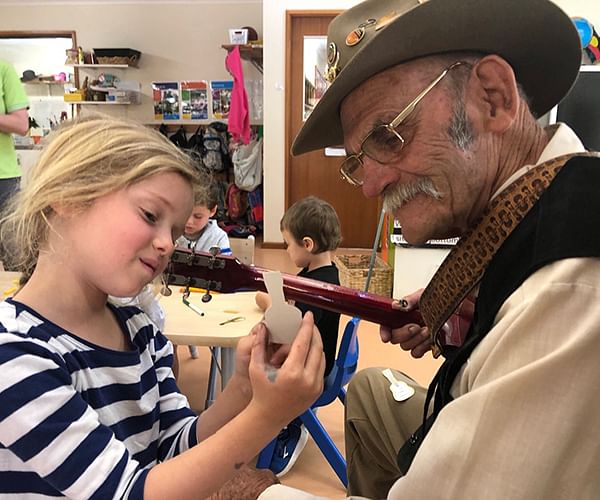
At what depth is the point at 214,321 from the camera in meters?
1.72

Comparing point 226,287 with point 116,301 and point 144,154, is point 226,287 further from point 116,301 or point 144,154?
point 144,154

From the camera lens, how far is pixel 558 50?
3.33 feet

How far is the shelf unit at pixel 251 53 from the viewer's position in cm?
551

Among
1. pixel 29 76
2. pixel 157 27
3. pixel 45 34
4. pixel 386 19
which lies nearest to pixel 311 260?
pixel 386 19

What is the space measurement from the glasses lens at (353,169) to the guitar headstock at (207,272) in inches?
18.9

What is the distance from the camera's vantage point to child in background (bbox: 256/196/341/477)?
2037 millimetres

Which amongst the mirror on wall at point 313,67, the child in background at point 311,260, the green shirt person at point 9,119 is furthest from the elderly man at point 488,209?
the mirror on wall at point 313,67

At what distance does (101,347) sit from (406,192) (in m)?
0.59

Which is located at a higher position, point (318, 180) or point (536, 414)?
point (536, 414)

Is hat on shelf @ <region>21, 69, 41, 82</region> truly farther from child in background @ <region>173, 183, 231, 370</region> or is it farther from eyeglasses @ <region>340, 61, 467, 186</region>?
eyeglasses @ <region>340, 61, 467, 186</region>

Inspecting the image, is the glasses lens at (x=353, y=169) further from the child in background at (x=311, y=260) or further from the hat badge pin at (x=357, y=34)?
the child in background at (x=311, y=260)

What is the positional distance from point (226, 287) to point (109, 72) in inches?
224

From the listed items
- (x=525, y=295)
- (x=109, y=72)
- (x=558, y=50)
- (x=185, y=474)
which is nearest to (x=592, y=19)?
(x=558, y=50)

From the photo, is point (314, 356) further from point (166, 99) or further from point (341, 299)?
point (166, 99)
